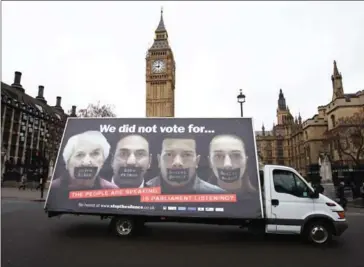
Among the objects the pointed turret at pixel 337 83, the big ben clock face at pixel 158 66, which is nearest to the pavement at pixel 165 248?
the pointed turret at pixel 337 83

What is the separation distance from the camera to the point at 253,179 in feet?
27.9

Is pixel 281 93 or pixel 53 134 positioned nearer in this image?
pixel 53 134

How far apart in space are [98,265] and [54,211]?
3561mm

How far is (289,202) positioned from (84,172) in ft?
20.5

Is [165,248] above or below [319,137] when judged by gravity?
below

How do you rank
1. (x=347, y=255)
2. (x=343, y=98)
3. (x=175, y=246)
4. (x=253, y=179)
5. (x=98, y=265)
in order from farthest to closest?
(x=343, y=98), (x=253, y=179), (x=175, y=246), (x=347, y=255), (x=98, y=265)

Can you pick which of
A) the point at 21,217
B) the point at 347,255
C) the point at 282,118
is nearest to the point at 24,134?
the point at 21,217

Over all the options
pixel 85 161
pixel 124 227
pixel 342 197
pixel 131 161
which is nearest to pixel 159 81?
pixel 342 197

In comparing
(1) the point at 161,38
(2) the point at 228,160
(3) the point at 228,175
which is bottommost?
(3) the point at 228,175

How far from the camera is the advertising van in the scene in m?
8.32

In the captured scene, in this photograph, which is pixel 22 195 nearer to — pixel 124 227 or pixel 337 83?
pixel 124 227

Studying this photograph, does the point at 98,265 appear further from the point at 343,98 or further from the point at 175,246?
the point at 343,98

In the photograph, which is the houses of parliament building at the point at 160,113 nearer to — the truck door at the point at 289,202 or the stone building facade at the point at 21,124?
the stone building facade at the point at 21,124

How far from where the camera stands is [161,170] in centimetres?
879
